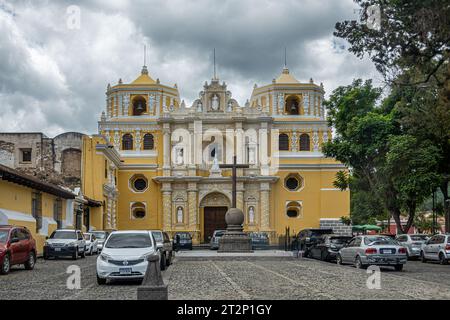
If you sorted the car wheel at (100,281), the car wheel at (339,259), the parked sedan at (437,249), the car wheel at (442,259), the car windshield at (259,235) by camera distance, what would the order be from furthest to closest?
the car windshield at (259,235) < the car wheel at (442,259) < the parked sedan at (437,249) < the car wheel at (339,259) < the car wheel at (100,281)

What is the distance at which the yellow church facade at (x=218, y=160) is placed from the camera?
56.7 meters

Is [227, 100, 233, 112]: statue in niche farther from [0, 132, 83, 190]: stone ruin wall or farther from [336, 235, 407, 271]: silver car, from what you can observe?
[336, 235, 407, 271]: silver car

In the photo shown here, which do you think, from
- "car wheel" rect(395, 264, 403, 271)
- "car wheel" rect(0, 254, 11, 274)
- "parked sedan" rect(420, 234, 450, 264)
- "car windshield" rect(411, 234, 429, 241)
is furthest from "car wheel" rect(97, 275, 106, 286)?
"car windshield" rect(411, 234, 429, 241)

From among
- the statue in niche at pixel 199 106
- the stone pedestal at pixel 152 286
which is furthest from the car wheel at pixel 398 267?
the statue in niche at pixel 199 106

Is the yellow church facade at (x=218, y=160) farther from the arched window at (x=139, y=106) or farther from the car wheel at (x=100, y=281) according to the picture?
the car wheel at (x=100, y=281)

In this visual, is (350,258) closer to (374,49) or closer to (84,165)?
(374,49)

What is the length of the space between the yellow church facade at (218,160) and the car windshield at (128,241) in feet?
120

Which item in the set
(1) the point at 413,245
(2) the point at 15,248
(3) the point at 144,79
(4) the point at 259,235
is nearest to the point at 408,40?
(2) the point at 15,248

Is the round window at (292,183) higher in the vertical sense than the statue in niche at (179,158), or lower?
lower

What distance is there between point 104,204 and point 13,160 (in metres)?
7.04

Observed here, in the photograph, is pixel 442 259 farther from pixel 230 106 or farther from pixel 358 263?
pixel 230 106

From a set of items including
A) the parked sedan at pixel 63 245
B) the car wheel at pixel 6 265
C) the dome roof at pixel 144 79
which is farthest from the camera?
the dome roof at pixel 144 79

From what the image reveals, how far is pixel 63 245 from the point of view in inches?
1218
